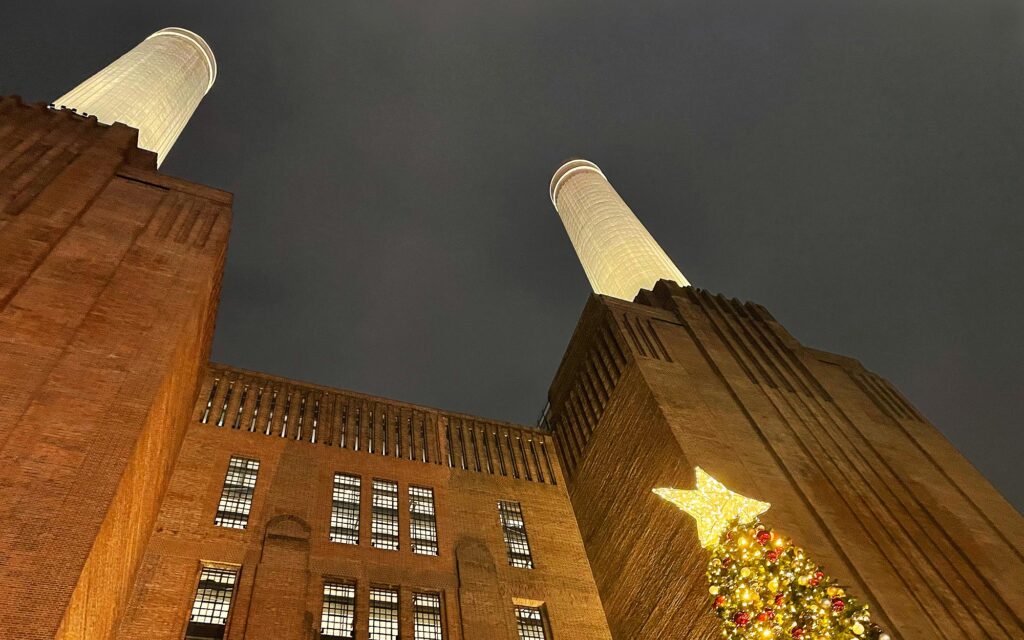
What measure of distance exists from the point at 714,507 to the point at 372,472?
41.3ft

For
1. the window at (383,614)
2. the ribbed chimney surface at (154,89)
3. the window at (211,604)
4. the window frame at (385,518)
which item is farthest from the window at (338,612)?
the ribbed chimney surface at (154,89)

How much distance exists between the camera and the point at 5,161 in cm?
1820

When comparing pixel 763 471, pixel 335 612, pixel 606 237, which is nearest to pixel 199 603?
pixel 335 612

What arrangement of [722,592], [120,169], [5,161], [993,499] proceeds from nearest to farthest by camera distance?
[722,592]
[5,161]
[120,169]
[993,499]

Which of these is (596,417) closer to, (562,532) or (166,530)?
(562,532)

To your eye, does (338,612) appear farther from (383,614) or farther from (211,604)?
(211,604)

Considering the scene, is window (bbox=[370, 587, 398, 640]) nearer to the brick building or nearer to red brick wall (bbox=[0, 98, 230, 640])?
the brick building

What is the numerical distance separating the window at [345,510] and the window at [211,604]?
323 cm

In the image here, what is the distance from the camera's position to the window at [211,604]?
54.1 ft

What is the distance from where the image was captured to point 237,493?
2048cm

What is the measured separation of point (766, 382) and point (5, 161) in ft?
78.9

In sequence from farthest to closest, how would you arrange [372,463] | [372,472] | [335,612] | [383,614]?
[372,463] < [372,472] < [383,614] < [335,612]

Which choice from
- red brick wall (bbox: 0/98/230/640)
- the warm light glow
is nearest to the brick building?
red brick wall (bbox: 0/98/230/640)

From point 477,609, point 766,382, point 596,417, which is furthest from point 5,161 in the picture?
point 766,382
